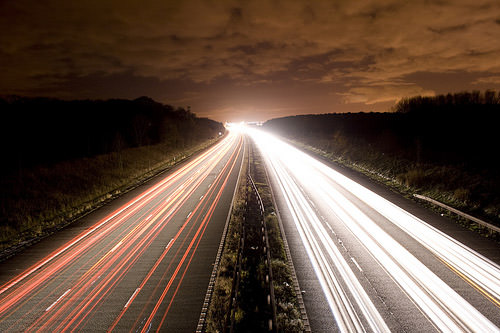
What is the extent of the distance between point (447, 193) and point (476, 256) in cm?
943

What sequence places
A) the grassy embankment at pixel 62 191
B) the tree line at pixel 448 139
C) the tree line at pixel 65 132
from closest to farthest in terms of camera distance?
the grassy embankment at pixel 62 191 → the tree line at pixel 448 139 → the tree line at pixel 65 132

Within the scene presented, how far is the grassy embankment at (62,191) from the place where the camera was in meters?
15.9

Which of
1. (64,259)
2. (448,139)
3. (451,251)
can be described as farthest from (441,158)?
(64,259)

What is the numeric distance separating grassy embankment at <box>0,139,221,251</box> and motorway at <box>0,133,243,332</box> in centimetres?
185

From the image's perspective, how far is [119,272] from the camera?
36.3ft

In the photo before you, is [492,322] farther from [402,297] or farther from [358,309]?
[358,309]

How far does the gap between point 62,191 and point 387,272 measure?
25.1m

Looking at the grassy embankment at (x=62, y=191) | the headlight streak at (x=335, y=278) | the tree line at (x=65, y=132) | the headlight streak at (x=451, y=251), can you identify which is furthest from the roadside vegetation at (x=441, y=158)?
the tree line at (x=65, y=132)

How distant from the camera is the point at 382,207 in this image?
1802 cm

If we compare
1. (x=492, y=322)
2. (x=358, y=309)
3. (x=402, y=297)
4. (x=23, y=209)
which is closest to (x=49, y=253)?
(x=23, y=209)

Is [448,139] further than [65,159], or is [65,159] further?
[65,159]

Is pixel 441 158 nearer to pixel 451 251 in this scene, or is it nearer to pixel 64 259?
pixel 451 251

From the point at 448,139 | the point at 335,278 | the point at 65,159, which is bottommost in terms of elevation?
the point at 335,278

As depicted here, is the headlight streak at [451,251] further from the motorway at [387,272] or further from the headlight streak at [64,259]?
the headlight streak at [64,259]
